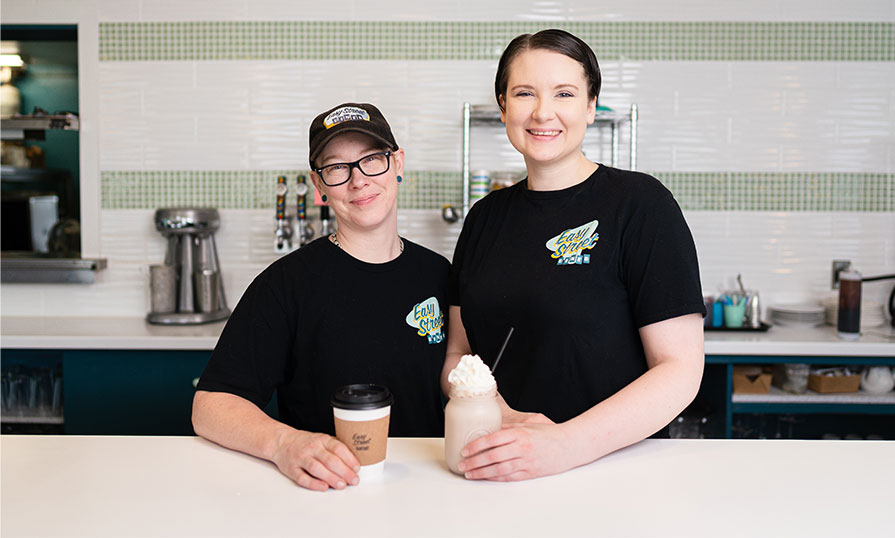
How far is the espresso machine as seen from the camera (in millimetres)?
3113

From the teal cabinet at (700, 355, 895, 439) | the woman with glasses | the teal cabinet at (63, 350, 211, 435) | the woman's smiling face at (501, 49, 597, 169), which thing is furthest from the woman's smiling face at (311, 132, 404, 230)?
the teal cabinet at (700, 355, 895, 439)

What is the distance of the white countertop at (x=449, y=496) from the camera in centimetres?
97

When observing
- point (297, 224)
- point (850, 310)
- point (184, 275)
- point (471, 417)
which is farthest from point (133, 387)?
point (850, 310)

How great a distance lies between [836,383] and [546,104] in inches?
77.6

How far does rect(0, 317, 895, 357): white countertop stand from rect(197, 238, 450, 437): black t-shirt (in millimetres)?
1367

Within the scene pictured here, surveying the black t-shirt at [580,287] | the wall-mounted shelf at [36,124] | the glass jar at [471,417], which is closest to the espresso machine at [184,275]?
the wall-mounted shelf at [36,124]

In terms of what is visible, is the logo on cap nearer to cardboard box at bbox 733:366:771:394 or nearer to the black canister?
cardboard box at bbox 733:366:771:394

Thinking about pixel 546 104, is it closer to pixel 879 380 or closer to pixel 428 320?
pixel 428 320

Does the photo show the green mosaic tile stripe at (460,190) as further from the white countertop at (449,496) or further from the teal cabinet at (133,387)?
the white countertop at (449,496)

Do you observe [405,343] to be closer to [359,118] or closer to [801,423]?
[359,118]

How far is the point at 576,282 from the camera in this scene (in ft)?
4.49

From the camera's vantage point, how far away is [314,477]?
111 cm

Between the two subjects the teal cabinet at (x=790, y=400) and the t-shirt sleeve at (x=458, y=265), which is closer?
the t-shirt sleeve at (x=458, y=265)

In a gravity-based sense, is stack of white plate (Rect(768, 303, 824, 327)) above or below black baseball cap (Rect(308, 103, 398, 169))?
below
